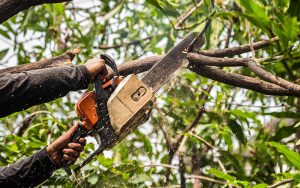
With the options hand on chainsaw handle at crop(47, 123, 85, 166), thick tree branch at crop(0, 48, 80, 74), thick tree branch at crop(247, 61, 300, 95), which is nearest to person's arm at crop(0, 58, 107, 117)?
thick tree branch at crop(0, 48, 80, 74)

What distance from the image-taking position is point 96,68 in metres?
2.47

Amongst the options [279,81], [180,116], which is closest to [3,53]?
[180,116]

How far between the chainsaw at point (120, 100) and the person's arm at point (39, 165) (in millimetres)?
99

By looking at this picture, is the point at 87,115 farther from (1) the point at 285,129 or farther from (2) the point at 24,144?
(1) the point at 285,129

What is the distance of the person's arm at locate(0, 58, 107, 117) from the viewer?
7.57ft

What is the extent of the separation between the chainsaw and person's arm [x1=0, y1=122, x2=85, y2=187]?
10 centimetres

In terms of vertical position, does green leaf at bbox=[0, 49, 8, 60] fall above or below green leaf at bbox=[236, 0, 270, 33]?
below

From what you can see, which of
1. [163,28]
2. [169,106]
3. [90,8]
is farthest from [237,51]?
[90,8]

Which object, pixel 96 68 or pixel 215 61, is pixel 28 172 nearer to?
pixel 96 68

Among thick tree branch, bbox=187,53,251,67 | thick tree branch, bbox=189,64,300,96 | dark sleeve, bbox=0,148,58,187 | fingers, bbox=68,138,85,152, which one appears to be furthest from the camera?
dark sleeve, bbox=0,148,58,187

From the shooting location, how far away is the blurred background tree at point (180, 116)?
117 inches

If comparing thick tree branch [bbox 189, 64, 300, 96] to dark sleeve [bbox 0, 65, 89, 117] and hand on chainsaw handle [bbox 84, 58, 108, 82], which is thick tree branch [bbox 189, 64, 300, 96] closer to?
hand on chainsaw handle [bbox 84, 58, 108, 82]

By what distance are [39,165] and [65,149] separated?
0.24 metres

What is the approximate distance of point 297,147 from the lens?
283 centimetres
